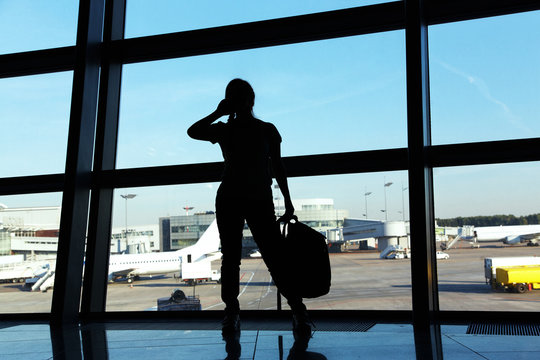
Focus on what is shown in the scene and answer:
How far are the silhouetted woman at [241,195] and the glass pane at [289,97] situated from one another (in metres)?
0.53

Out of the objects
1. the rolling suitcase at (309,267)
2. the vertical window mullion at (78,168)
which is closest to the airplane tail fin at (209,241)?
the vertical window mullion at (78,168)

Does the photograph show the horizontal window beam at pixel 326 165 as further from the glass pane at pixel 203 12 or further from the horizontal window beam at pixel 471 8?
the glass pane at pixel 203 12

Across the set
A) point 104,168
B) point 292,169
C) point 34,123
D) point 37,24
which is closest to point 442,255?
point 292,169

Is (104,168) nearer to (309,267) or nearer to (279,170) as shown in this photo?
(279,170)

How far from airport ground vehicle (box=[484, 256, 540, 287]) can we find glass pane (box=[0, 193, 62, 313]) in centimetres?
238

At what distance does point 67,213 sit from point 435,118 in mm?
2015

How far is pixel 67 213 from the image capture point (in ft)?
7.84

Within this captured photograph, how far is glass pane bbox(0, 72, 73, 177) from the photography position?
2.69 m

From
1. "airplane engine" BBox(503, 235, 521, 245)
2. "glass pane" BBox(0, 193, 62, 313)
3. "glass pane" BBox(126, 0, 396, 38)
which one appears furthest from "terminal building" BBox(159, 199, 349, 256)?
"glass pane" BBox(126, 0, 396, 38)

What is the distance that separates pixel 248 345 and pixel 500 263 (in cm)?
140

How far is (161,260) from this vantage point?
262 centimetres

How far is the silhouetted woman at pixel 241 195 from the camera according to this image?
1.69 m

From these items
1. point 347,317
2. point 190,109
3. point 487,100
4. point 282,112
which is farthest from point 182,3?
point 347,317

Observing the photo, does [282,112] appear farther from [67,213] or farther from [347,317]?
[67,213]
